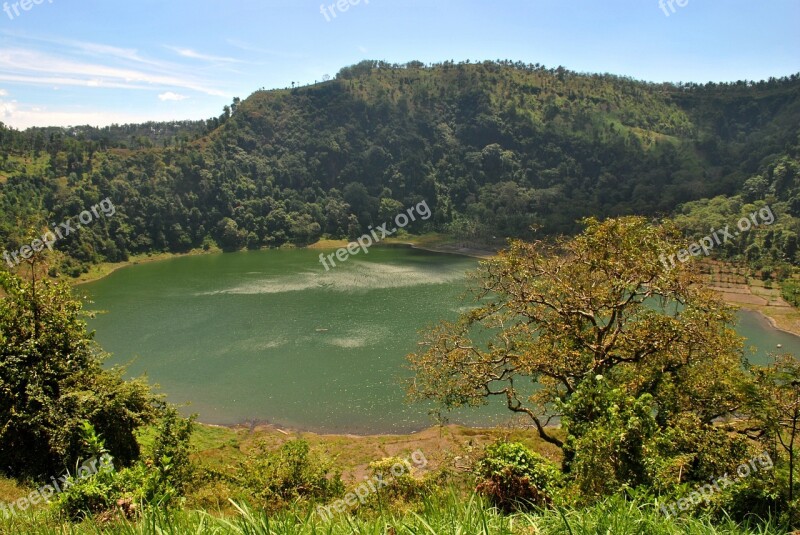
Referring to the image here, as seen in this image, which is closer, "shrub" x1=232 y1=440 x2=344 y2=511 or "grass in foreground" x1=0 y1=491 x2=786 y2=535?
Answer: "grass in foreground" x1=0 y1=491 x2=786 y2=535

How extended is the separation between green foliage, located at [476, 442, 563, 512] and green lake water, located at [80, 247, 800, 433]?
48.3 feet

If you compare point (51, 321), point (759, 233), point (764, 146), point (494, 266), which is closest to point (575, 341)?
point (494, 266)

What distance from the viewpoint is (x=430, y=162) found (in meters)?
114

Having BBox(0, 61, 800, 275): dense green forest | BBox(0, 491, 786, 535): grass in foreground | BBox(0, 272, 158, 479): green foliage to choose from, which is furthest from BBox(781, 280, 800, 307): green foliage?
BBox(0, 272, 158, 479): green foliage

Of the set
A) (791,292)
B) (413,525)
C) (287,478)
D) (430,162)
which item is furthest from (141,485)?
(430,162)

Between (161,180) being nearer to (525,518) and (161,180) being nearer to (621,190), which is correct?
(621,190)

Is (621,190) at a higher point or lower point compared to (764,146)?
lower

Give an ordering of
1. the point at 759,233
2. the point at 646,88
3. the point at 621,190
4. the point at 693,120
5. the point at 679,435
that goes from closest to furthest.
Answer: the point at 679,435 → the point at 759,233 → the point at 621,190 → the point at 693,120 → the point at 646,88

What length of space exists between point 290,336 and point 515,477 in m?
32.7

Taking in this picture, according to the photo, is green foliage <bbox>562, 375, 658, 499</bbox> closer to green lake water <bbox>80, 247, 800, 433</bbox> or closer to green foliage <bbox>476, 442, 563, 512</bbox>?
green foliage <bbox>476, 442, 563, 512</bbox>

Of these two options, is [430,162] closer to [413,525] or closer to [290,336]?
[290,336]

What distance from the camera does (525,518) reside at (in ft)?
15.1

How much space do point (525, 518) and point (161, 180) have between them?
98.8 m

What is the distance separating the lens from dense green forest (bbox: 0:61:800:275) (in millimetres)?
77125
